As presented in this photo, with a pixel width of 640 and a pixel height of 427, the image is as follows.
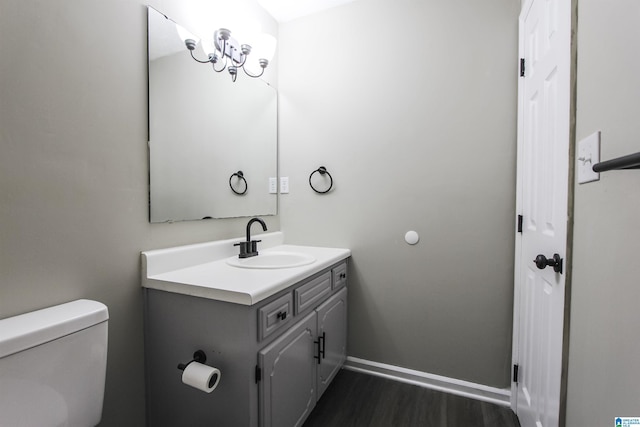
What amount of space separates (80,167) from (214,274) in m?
Answer: 0.62

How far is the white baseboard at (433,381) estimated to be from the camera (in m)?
1.64

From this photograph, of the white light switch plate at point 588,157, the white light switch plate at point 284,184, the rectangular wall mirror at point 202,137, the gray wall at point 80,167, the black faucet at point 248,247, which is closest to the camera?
the white light switch plate at point 588,157

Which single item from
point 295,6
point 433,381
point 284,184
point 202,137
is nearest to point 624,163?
point 202,137

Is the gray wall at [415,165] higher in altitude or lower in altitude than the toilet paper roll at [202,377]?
higher

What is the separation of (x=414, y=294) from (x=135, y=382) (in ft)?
4.84

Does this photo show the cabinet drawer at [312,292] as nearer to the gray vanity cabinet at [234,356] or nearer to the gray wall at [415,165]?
the gray vanity cabinet at [234,356]

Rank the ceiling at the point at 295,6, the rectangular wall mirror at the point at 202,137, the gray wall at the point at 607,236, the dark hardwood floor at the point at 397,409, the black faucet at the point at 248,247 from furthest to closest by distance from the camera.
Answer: the ceiling at the point at 295,6 < the black faucet at the point at 248,247 < the dark hardwood floor at the point at 397,409 < the rectangular wall mirror at the point at 202,137 < the gray wall at the point at 607,236

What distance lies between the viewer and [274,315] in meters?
1.15

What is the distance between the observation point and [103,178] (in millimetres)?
1089

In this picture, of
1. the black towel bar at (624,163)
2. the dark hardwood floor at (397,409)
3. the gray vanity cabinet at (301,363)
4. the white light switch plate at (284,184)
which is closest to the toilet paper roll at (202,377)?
the gray vanity cabinet at (301,363)

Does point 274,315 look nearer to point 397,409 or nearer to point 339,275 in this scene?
point 339,275

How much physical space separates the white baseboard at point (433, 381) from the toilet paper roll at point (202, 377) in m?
1.17

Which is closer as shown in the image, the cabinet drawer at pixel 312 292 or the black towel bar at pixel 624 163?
the black towel bar at pixel 624 163

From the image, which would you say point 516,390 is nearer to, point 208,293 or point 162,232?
point 208,293
